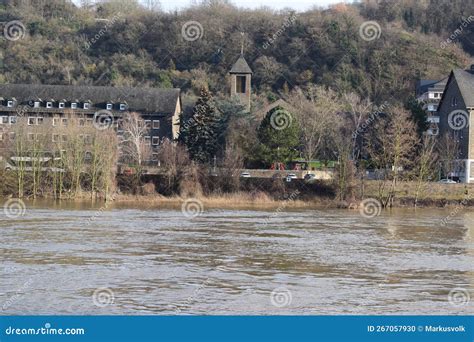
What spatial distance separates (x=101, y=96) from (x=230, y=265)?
67.7 m

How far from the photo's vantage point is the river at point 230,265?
23188mm

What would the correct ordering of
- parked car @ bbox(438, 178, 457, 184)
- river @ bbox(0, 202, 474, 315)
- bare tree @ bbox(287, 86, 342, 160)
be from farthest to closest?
bare tree @ bbox(287, 86, 342, 160) < parked car @ bbox(438, 178, 457, 184) < river @ bbox(0, 202, 474, 315)

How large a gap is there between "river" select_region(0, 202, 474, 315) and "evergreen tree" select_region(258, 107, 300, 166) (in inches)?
939

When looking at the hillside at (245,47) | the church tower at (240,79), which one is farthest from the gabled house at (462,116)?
the hillside at (245,47)

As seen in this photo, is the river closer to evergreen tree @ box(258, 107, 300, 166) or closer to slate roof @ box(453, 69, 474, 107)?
evergreen tree @ box(258, 107, 300, 166)

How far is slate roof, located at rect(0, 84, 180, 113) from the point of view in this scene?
95188 millimetres

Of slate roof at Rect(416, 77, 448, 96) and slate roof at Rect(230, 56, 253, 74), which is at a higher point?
slate roof at Rect(230, 56, 253, 74)

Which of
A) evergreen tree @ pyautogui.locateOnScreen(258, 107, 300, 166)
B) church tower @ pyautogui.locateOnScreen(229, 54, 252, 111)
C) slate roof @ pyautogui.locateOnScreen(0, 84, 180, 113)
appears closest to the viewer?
evergreen tree @ pyautogui.locateOnScreen(258, 107, 300, 166)

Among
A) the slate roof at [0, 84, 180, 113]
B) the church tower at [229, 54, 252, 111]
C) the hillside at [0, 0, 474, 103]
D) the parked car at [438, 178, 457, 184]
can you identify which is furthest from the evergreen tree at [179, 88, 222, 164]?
the hillside at [0, 0, 474, 103]

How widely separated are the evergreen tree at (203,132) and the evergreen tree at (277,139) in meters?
4.29

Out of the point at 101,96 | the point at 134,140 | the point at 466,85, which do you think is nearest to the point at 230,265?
the point at 466,85

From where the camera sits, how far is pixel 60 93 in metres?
96.3

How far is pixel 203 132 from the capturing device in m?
76.4

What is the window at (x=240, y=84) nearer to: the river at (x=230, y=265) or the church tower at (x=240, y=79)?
the church tower at (x=240, y=79)
